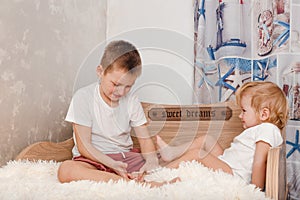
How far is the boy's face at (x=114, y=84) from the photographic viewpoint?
143 cm

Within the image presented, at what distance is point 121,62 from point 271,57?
0.63 metres

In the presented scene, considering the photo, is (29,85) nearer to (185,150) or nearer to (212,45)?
(185,150)

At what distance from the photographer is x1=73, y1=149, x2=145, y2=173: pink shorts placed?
1383 mm

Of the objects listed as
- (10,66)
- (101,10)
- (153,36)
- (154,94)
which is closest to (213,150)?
(154,94)

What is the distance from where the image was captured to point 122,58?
1.43 meters

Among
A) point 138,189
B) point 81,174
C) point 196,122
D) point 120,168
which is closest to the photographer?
point 138,189

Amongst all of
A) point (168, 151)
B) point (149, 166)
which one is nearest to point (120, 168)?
point (149, 166)

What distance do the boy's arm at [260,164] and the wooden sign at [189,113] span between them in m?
0.40

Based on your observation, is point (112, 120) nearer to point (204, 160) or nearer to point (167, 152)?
point (167, 152)

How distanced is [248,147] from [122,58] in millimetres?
510

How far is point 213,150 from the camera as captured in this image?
1.52 meters

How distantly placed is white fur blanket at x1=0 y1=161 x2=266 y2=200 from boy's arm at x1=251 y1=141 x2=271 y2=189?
0.12 m

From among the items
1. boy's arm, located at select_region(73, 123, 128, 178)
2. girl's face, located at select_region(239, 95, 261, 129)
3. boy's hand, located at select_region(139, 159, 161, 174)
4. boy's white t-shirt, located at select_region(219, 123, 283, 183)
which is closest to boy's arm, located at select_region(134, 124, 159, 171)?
boy's hand, located at select_region(139, 159, 161, 174)

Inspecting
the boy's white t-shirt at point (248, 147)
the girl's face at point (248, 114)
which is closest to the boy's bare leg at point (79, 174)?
the boy's white t-shirt at point (248, 147)
